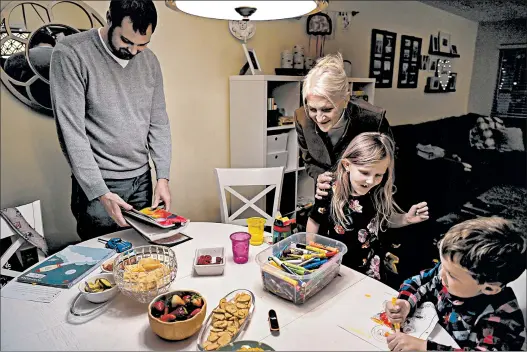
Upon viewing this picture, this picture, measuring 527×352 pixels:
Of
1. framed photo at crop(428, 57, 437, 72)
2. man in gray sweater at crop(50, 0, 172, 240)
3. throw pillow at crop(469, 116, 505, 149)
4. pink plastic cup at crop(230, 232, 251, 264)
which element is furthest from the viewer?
man in gray sweater at crop(50, 0, 172, 240)

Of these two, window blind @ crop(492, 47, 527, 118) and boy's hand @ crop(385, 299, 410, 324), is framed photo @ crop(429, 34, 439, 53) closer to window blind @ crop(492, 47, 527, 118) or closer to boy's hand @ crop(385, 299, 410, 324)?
window blind @ crop(492, 47, 527, 118)

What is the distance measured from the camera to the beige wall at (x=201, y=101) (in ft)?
4.34

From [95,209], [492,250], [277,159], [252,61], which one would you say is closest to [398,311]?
[492,250]

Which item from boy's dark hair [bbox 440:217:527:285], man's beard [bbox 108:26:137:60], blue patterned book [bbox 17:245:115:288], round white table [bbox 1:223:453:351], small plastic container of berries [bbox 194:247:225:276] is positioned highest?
man's beard [bbox 108:26:137:60]

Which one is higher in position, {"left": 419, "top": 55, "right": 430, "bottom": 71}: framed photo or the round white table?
{"left": 419, "top": 55, "right": 430, "bottom": 71}: framed photo

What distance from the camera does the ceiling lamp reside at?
3.59 ft

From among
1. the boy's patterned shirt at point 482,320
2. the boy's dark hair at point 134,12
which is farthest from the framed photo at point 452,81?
the boy's dark hair at point 134,12

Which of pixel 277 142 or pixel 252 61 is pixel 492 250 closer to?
pixel 277 142

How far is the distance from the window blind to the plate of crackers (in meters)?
0.95

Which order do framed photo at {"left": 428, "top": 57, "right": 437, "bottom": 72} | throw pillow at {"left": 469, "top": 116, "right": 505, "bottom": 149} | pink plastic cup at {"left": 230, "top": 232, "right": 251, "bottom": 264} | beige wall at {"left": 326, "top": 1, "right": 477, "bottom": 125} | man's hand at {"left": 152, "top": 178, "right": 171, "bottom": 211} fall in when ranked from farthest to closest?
man's hand at {"left": 152, "top": 178, "right": 171, "bottom": 211} < pink plastic cup at {"left": 230, "top": 232, "right": 251, "bottom": 264} < framed photo at {"left": 428, "top": 57, "right": 437, "bottom": 72} < beige wall at {"left": 326, "top": 1, "right": 477, "bottom": 125} < throw pillow at {"left": 469, "top": 116, "right": 505, "bottom": 149}

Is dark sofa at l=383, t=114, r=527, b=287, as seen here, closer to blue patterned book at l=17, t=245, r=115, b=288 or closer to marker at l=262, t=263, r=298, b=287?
marker at l=262, t=263, r=298, b=287

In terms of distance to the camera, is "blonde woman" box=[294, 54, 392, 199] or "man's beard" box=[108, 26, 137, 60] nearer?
"blonde woman" box=[294, 54, 392, 199]

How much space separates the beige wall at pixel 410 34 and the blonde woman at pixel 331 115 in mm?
65

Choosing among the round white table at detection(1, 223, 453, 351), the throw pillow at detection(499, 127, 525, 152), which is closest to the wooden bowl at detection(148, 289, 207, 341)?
the round white table at detection(1, 223, 453, 351)
